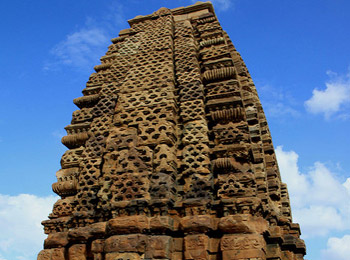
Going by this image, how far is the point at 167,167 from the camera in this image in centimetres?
351

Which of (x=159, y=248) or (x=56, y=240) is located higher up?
(x=56, y=240)

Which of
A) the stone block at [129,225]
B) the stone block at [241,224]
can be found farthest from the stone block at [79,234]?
the stone block at [241,224]

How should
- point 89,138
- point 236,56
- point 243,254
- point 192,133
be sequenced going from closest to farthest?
point 243,254, point 192,133, point 89,138, point 236,56

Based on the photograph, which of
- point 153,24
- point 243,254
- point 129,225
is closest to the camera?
point 243,254

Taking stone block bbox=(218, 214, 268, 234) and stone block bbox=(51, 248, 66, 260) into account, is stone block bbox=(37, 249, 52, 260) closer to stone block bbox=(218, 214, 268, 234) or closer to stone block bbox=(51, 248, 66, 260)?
stone block bbox=(51, 248, 66, 260)

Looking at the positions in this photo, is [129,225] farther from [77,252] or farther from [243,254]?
[243,254]

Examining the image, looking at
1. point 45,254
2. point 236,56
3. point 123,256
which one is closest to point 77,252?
point 45,254

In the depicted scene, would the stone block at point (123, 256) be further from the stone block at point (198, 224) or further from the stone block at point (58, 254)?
the stone block at point (58, 254)

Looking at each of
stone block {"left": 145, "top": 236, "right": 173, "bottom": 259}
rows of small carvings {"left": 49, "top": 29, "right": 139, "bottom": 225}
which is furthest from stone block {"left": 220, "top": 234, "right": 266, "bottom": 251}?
rows of small carvings {"left": 49, "top": 29, "right": 139, "bottom": 225}

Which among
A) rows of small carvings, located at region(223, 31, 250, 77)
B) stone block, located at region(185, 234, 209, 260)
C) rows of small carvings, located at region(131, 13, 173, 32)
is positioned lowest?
stone block, located at region(185, 234, 209, 260)

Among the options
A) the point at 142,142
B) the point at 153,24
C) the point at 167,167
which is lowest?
the point at 167,167

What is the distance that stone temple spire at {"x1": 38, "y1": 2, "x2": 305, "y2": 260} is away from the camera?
10.1 ft

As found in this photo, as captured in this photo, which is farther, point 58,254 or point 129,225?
point 58,254

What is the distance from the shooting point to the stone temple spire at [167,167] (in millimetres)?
3064
